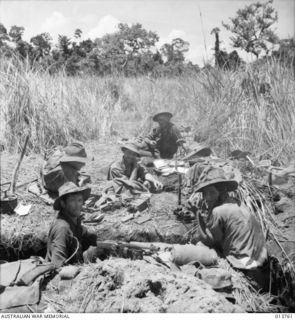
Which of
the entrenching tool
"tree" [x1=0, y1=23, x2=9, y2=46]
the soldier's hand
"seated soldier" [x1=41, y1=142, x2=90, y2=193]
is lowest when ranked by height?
the soldier's hand

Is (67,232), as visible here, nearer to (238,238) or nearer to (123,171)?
(238,238)

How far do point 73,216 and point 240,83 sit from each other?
3983mm

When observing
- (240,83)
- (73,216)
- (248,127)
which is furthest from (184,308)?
(240,83)

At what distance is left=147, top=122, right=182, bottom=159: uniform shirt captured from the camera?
7.33 meters

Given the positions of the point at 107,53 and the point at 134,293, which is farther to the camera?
the point at 107,53

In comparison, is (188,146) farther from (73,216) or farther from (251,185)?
(73,216)

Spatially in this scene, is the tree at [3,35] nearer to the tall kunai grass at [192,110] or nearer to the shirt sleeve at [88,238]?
the tall kunai grass at [192,110]

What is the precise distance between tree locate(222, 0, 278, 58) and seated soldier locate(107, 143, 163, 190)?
2.26 meters

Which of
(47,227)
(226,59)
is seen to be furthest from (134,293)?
(226,59)

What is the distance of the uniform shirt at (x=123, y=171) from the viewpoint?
5.87 m

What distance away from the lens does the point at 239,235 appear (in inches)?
150

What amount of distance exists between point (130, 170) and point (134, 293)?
3.08 meters

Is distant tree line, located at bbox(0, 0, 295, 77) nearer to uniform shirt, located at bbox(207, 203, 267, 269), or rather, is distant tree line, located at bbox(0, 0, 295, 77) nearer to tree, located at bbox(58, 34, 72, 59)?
tree, located at bbox(58, 34, 72, 59)

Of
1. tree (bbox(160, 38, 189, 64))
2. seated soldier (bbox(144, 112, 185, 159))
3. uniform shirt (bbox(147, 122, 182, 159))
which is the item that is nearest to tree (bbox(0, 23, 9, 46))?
tree (bbox(160, 38, 189, 64))
